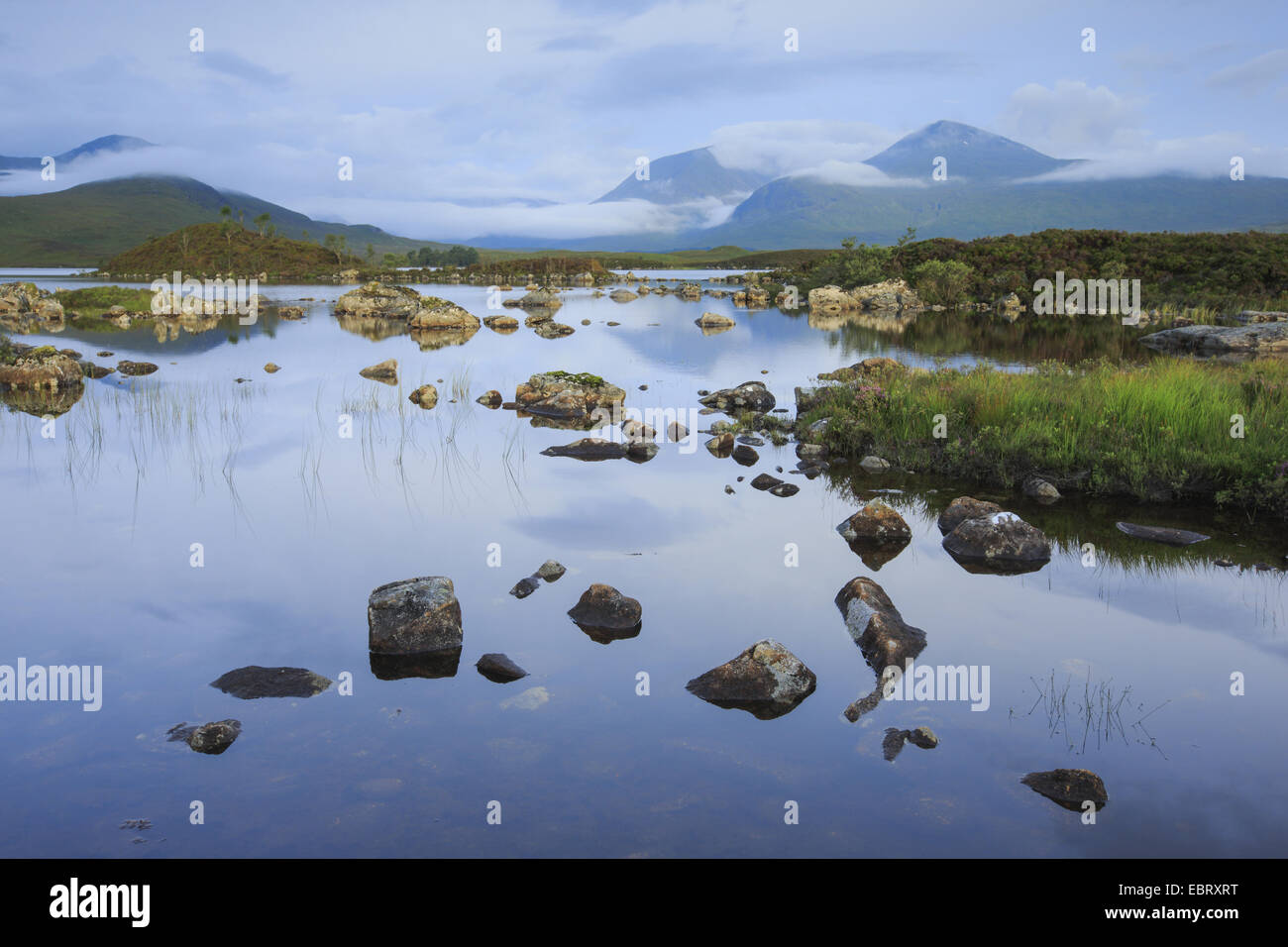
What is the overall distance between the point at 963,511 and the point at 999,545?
1307 millimetres

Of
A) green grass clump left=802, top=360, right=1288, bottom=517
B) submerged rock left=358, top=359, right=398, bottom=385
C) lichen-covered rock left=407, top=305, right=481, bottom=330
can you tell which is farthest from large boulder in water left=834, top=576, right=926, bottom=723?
lichen-covered rock left=407, top=305, right=481, bottom=330

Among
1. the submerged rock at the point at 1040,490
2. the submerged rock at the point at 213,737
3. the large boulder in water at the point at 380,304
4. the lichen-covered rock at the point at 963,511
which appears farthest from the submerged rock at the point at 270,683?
the large boulder in water at the point at 380,304

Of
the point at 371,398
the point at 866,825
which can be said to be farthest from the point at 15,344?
the point at 866,825

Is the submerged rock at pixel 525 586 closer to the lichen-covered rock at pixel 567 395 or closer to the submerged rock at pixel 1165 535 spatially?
the submerged rock at pixel 1165 535

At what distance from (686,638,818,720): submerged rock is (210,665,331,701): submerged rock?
3660 millimetres

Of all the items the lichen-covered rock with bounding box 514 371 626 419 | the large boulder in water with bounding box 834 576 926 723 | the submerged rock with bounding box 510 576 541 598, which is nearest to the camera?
the large boulder in water with bounding box 834 576 926 723

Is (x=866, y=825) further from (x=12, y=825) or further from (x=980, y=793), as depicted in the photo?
(x=12, y=825)

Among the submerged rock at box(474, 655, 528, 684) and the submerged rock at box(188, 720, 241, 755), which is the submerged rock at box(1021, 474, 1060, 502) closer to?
the submerged rock at box(474, 655, 528, 684)

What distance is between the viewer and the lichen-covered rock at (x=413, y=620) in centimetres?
906

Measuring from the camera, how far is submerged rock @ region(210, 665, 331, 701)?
8086mm

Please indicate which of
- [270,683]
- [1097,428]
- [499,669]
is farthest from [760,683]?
[1097,428]

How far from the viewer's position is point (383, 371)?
3153cm

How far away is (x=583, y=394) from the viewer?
2500 cm

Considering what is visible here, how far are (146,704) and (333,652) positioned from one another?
5.81 feet
